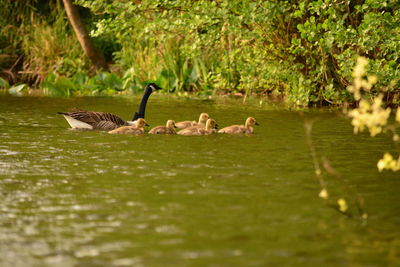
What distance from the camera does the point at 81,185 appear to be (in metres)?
9.17

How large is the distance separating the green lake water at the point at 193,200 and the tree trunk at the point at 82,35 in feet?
44.6

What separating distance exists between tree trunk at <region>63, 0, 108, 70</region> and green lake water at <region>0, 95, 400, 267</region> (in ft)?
44.6

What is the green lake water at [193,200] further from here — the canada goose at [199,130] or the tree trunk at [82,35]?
the tree trunk at [82,35]

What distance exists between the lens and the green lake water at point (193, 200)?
6.46 meters

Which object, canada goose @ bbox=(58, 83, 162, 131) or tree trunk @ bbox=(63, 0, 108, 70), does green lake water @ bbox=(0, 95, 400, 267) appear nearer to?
canada goose @ bbox=(58, 83, 162, 131)

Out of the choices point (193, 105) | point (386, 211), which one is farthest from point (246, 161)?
point (193, 105)

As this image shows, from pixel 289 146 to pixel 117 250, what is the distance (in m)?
6.12

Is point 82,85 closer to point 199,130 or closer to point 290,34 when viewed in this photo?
point 290,34

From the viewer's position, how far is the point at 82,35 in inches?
1080

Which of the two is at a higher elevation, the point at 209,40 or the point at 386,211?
the point at 209,40

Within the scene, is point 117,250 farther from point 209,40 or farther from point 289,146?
point 209,40

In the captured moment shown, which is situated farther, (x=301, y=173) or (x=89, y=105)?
(x=89, y=105)

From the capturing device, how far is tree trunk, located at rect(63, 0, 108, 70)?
1076 inches

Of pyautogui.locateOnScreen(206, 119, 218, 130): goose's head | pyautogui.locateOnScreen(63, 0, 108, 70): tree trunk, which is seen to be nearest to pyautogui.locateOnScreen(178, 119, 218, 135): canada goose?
pyautogui.locateOnScreen(206, 119, 218, 130): goose's head
